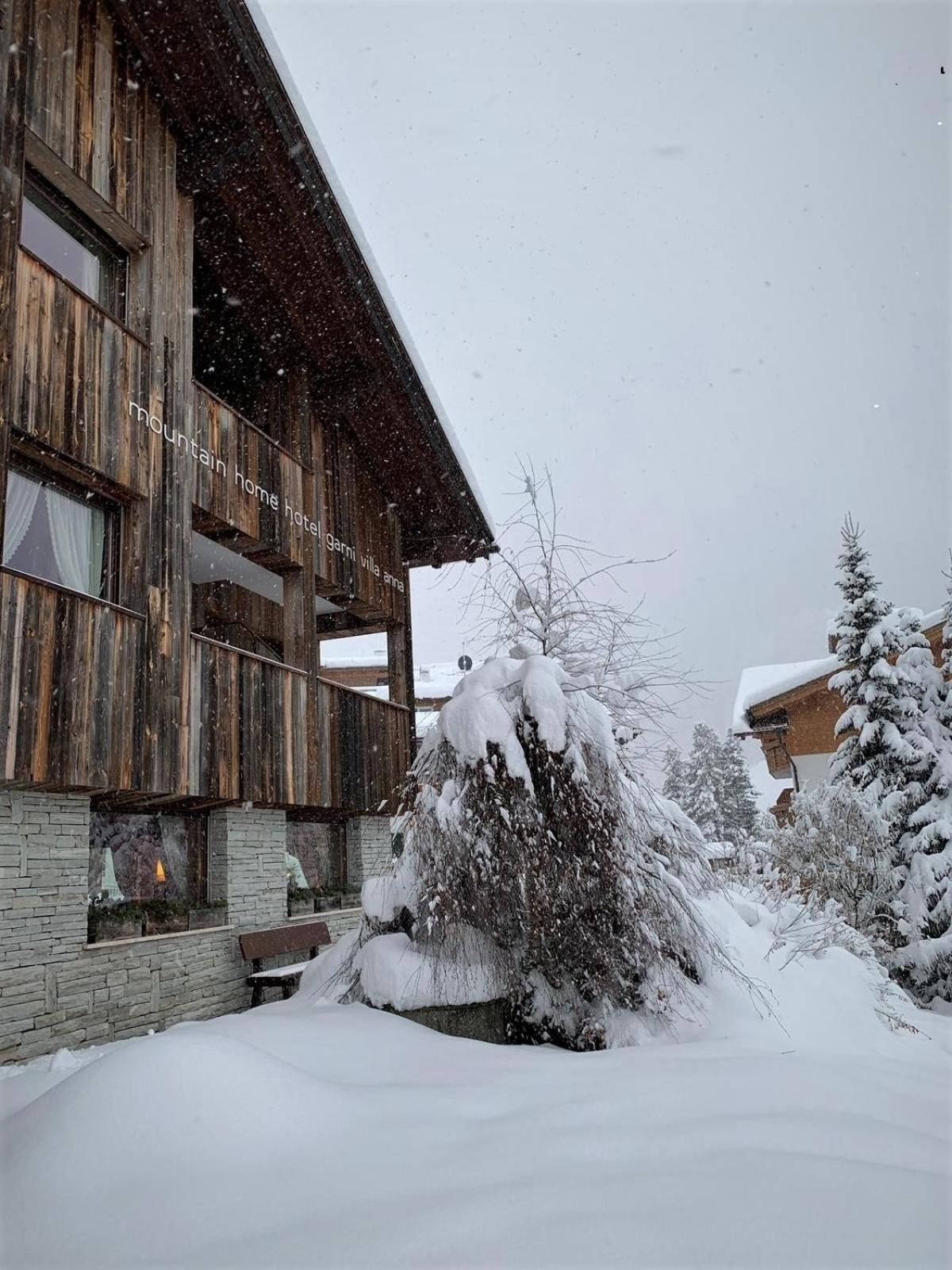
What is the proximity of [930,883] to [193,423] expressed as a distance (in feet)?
39.3

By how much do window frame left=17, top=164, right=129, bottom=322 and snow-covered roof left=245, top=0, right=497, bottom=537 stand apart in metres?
2.62

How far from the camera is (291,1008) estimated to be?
5.87m

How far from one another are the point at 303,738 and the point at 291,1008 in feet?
15.1

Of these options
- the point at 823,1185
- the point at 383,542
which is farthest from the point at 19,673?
the point at 383,542

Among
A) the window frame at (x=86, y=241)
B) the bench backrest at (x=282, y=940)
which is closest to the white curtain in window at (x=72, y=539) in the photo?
the window frame at (x=86, y=241)

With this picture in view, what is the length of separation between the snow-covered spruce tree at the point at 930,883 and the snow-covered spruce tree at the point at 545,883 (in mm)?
9137

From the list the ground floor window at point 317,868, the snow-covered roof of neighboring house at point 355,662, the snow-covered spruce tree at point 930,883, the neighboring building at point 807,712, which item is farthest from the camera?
the snow-covered roof of neighboring house at point 355,662

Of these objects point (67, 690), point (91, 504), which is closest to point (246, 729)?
point (67, 690)

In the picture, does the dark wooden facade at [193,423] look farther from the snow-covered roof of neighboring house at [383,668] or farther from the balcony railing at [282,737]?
the snow-covered roof of neighboring house at [383,668]

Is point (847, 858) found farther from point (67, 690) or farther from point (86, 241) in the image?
point (86, 241)

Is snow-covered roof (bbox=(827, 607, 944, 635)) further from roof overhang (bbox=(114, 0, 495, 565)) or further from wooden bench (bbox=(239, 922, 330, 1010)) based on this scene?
wooden bench (bbox=(239, 922, 330, 1010))

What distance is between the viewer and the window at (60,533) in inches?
273

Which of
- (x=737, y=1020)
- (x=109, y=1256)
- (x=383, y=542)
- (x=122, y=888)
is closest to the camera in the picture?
(x=109, y=1256)

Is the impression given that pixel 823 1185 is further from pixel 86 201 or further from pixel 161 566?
pixel 86 201
